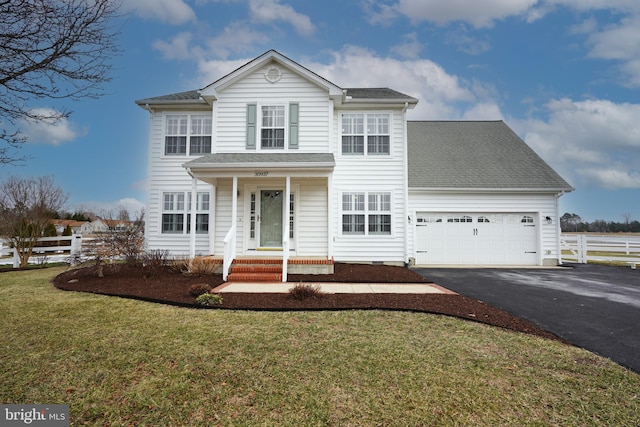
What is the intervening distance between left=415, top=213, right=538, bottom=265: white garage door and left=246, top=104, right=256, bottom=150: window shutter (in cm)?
766

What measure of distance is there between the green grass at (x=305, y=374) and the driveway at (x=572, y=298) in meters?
0.74

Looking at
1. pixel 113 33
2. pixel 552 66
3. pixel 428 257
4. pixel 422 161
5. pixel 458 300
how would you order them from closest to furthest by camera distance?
1. pixel 113 33
2. pixel 458 300
3. pixel 428 257
4. pixel 422 161
5. pixel 552 66

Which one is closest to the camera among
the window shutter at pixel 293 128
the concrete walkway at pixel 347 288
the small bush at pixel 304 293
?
the small bush at pixel 304 293

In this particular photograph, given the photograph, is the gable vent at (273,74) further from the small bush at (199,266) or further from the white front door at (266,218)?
the small bush at (199,266)

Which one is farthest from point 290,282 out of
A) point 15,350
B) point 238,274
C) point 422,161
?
point 422,161

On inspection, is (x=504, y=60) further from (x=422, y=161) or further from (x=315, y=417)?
(x=315, y=417)

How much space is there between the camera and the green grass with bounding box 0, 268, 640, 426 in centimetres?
268

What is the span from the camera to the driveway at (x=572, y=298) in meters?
4.60

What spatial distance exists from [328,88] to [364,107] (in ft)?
5.29

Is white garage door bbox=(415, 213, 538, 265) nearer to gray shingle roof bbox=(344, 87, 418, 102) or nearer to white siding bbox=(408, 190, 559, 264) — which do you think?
white siding bbox=(408, 190, 559, 264)

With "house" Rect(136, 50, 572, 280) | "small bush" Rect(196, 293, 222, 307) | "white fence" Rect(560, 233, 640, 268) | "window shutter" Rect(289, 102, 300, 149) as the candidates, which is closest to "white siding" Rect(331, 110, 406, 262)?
"house" Rect(136, 50, 572, 280)

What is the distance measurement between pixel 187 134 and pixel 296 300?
904 cm

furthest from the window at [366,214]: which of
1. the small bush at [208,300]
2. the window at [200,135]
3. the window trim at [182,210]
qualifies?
the small bush at [208,300]

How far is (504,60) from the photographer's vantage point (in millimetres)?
16844
